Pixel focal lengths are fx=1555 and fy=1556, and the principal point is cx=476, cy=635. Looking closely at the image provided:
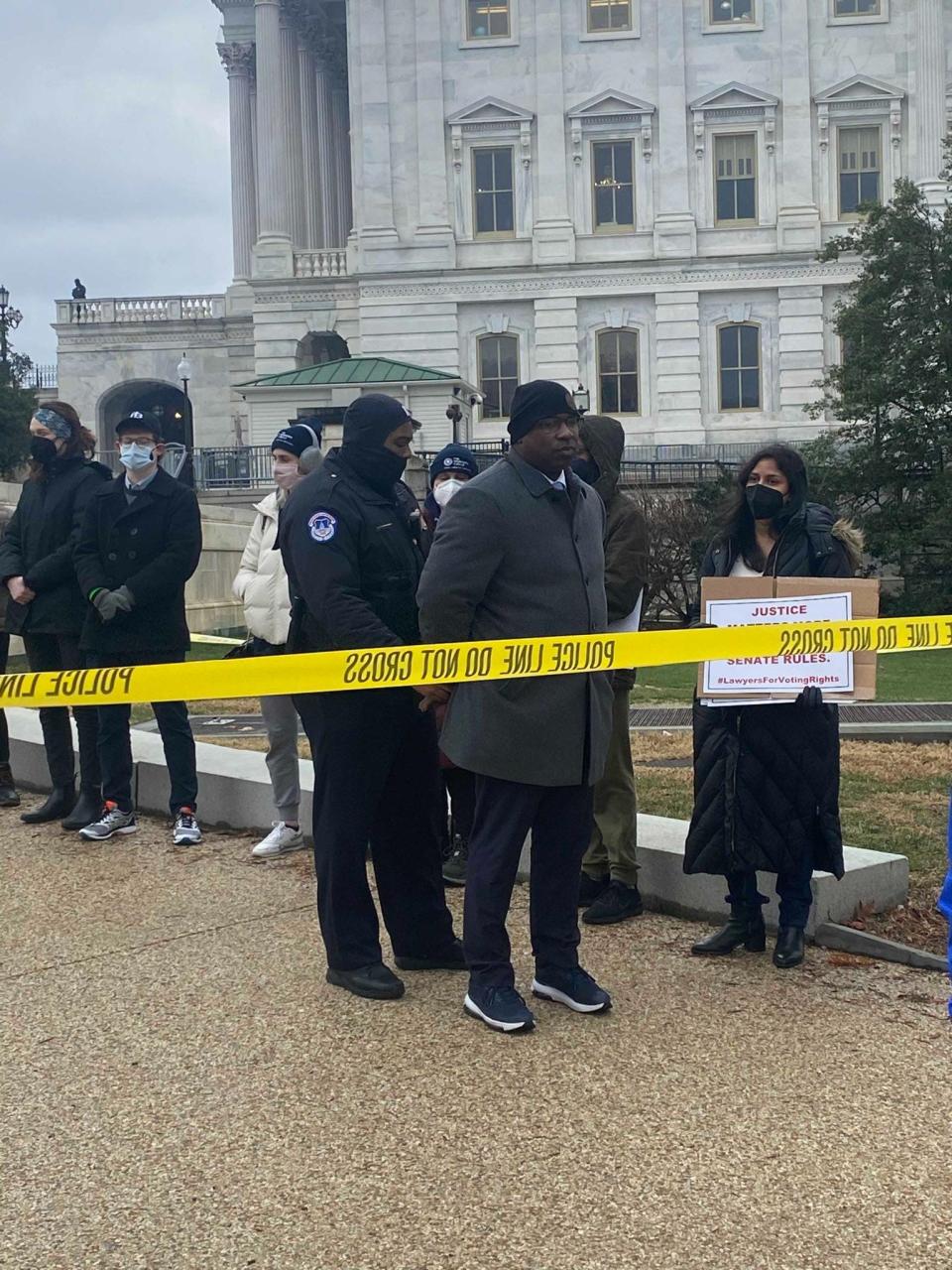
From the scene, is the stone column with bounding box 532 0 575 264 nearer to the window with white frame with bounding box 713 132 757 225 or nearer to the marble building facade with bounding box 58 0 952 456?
the marble building facade with bounding box 58 0 952 456

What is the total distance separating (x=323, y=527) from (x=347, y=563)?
0.48 ft

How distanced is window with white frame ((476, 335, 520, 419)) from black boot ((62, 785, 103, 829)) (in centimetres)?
4237

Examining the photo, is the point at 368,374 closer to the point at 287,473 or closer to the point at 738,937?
the point at 287,473

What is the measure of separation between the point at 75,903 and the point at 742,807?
2845 mm

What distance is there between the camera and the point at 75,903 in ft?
21.1

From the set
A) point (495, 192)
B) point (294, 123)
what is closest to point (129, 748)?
point (495, 192)

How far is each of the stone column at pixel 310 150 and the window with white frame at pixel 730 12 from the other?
17.0m

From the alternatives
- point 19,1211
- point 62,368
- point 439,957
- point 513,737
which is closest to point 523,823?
point 513,737

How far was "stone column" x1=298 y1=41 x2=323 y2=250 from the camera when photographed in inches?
2314

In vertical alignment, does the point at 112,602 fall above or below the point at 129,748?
above

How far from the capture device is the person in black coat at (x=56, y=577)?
8047 millimetres

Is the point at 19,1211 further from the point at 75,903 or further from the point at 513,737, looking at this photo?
the point at 75,903

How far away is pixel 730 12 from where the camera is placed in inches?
1908

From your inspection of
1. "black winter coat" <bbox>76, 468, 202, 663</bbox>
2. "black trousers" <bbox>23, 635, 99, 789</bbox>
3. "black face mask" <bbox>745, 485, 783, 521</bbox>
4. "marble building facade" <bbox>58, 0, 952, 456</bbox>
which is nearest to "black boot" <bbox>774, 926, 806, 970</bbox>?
"black face mask" <bbox>745, 485, 783, 521</bbox>
